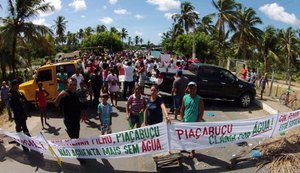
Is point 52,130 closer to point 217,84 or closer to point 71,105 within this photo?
point 71,105

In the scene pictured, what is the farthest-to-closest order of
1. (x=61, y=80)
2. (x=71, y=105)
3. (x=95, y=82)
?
1. (x=95, y=82)
2. (x=61, y=80)
3. (x=71, y=105)

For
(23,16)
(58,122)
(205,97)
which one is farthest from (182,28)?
(58,122)

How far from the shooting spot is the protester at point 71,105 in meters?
6.81

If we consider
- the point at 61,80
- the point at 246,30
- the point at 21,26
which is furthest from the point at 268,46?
the point at 61,80

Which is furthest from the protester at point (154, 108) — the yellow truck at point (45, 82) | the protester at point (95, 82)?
the yellow truck at point (45, 82)

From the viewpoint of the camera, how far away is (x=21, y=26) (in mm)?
21766

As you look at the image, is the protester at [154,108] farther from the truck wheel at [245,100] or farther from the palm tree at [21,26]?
the palm tree at [21,26]

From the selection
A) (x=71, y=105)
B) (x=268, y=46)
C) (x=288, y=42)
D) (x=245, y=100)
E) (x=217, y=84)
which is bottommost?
(x=245, y=100)

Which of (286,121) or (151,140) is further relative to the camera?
(286,121)

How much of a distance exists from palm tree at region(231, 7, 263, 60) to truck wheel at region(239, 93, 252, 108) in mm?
29002

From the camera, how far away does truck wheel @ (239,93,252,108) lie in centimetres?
1436

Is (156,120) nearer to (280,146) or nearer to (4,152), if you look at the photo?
(280,146)

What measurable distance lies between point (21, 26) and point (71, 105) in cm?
1700

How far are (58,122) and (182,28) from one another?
53700mm
